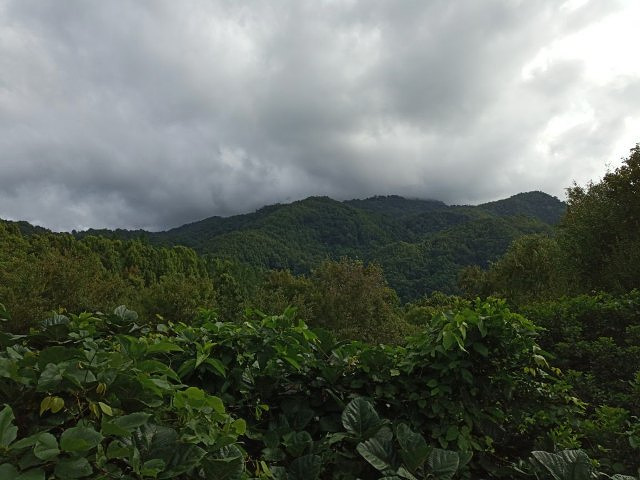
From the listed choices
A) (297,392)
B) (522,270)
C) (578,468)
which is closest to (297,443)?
(297,392)

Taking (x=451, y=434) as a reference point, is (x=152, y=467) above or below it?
above

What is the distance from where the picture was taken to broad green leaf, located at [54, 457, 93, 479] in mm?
1006

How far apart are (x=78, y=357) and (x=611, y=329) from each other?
5.79 metres

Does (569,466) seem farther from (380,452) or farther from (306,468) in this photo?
(306,468)

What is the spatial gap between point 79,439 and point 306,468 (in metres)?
0.91

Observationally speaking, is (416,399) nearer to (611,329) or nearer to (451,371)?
(451,371)

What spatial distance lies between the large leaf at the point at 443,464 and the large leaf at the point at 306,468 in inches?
17.5

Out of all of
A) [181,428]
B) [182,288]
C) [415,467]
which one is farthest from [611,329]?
[182,288]

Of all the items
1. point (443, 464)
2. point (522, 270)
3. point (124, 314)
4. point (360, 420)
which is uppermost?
point (522, 270)

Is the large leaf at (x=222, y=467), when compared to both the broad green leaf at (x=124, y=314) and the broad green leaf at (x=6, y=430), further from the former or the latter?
the broad green leaf at (x=124, y=314)

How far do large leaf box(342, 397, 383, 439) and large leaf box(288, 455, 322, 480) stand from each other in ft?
0.96

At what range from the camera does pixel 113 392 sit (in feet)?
4.42

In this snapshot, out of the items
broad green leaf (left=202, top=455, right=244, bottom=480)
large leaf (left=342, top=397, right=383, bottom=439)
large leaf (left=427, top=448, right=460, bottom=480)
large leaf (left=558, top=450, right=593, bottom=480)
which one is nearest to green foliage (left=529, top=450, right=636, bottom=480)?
large leaf (left=558, top=450, right=593, bottom=480)

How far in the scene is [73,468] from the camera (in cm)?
102
